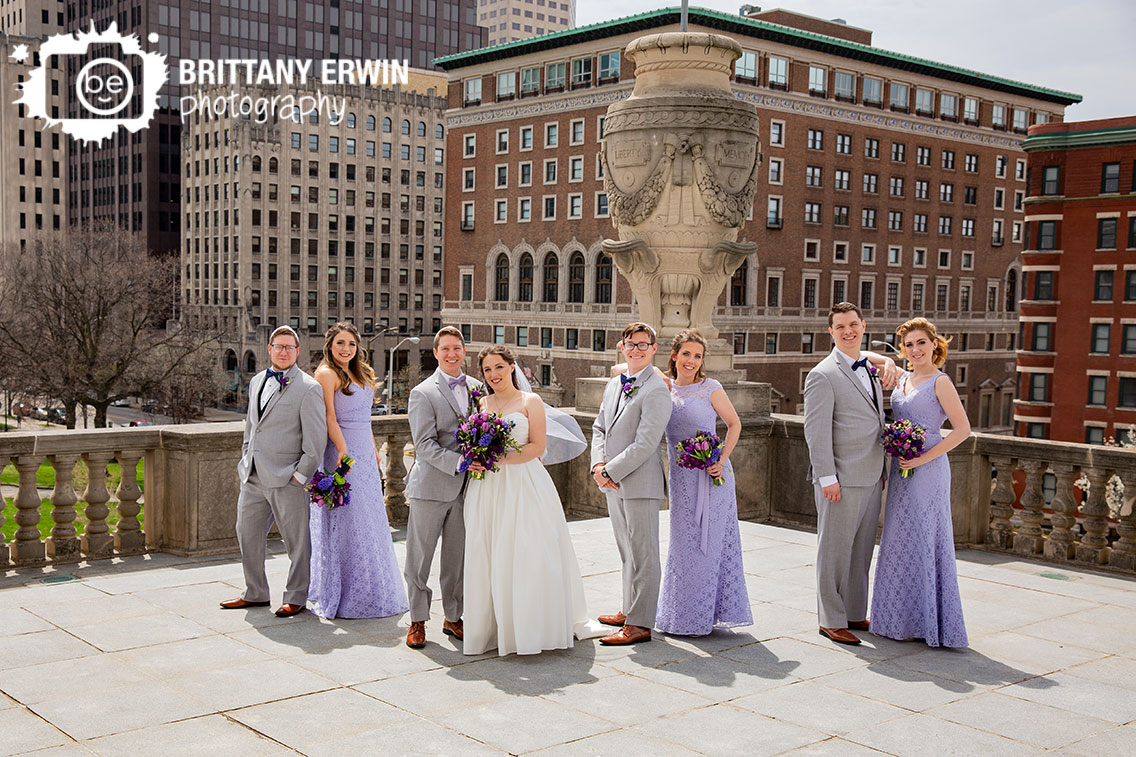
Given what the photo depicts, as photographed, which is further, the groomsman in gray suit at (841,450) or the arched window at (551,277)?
the arched window at (551,277)

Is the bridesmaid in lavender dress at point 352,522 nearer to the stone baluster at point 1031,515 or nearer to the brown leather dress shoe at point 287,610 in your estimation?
the brown leather dress shoe at point 287,610

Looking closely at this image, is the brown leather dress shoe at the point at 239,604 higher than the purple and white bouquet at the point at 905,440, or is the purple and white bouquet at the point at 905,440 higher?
the purple and white bouquet at the point at 905,440

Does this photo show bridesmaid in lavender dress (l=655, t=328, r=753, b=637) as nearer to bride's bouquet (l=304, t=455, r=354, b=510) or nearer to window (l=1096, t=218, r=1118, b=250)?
bride's bouquet (l=304, t=455, r=354, b=510)

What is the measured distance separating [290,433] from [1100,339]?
187 ft

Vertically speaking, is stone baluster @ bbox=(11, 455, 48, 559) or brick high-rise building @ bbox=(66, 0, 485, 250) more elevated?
brick high-rise building @ bbox=(66, 0, 485, 250)

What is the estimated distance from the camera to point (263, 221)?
94625 mm

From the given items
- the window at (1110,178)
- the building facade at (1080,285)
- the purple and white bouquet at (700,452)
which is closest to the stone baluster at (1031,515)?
the purple and white bouquet at (700,452)

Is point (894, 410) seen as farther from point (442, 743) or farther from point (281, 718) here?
point (281, 718)

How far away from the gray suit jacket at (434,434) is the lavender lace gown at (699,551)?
60.5 inches

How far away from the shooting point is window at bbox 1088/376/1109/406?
186 feet

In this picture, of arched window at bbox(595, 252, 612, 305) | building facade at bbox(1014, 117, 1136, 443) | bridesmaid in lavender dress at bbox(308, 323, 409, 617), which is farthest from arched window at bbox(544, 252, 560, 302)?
bridesmaid in lavender dress at bbox(308, 323, 409, 617)

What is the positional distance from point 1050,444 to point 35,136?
132 metres

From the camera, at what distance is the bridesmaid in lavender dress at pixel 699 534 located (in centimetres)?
780

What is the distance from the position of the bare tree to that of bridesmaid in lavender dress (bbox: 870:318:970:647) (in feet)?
152
